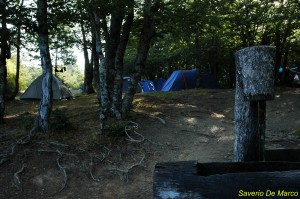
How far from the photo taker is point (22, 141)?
8289mm

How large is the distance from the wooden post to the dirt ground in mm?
3839

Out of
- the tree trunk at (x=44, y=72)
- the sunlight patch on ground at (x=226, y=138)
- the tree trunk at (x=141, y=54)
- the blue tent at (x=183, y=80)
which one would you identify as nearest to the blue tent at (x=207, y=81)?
the blue tent at (x=183, y=80)

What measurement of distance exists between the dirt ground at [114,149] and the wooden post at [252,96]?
384 cm

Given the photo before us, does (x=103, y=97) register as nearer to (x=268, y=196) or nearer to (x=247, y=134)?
(x=247, y=134)

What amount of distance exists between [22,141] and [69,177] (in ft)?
6.99

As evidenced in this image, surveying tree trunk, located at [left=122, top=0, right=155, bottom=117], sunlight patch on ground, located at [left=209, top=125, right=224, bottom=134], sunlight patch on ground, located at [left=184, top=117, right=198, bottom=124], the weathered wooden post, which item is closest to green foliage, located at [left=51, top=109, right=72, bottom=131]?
tree trunk, located at [left=122, top=0, right=155, bottom=117]

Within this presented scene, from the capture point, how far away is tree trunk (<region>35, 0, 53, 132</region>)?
8.77m

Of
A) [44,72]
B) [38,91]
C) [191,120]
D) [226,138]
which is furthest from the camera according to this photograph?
[38,91]

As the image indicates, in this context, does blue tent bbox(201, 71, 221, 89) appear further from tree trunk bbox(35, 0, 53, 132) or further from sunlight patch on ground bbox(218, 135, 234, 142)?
tree trunk bbox(35, 0, 53, 132)

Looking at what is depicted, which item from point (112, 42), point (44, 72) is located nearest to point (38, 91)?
point (112, 42)

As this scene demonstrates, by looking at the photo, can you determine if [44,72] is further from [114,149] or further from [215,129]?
[215,129]

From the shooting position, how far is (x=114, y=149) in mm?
8523

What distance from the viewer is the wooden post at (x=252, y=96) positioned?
257 cm

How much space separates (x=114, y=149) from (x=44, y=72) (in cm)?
314
